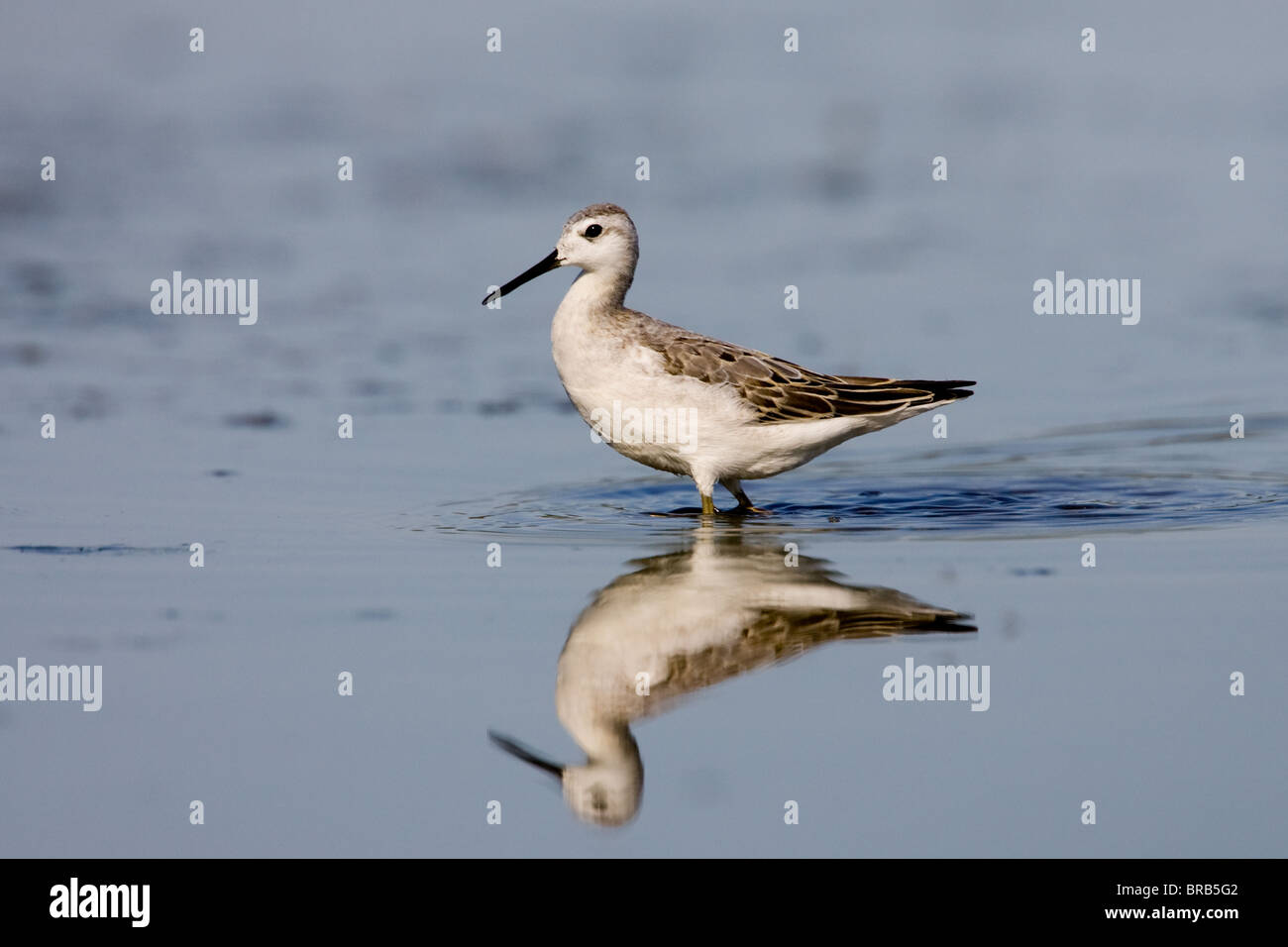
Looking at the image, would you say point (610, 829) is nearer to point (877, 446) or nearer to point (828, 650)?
point (828, 650)

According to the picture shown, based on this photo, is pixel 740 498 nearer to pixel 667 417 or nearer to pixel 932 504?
pixel 667 417

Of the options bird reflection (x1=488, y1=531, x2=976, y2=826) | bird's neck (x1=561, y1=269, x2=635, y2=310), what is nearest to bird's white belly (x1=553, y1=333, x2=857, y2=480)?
bird's neck (x1=561, y1=269, x2=635, y2=310)

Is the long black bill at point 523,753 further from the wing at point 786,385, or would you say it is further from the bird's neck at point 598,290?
the bird's neck at point 598,290

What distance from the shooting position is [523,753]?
670 centimetres

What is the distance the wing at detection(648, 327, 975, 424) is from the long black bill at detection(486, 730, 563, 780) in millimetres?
4184

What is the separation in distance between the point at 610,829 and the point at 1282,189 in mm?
16931

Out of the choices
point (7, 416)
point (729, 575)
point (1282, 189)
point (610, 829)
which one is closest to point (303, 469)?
point (7, 416)

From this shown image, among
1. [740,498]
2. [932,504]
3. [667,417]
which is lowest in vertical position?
[932,504]

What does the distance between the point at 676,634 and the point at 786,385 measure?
329 centimetres

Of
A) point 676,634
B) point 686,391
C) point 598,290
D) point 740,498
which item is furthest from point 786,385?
point 676,634

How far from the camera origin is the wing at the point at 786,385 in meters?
10.7

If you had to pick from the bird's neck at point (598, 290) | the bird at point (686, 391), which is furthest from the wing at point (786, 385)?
the bird's neck at point (598, 290)

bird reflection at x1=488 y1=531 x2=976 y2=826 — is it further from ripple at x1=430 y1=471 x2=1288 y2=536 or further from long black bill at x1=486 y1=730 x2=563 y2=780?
ripple at x1=430 y1=471 x2=1288 y2=536

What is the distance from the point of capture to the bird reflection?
6.64 meters
